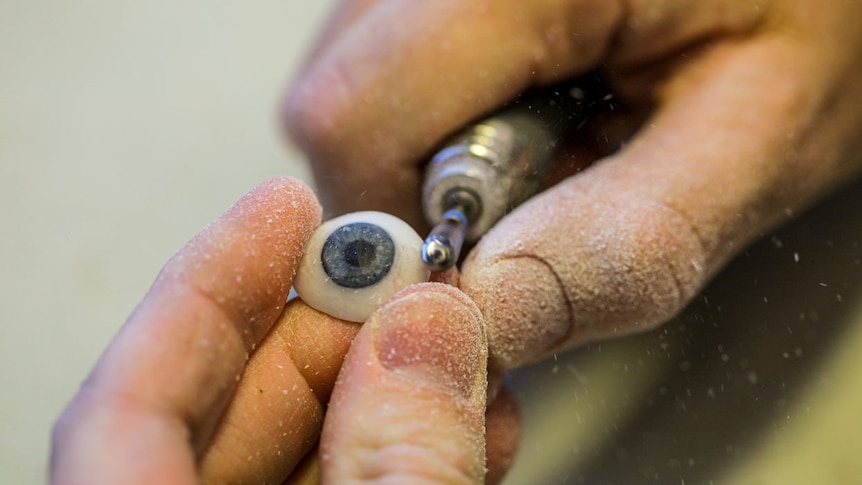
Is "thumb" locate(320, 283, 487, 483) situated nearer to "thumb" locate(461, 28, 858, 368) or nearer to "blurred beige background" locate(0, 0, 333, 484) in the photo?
"thumb" locate(461, 28, 858, 368)

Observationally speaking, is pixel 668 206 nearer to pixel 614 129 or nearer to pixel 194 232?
pixel 614 129

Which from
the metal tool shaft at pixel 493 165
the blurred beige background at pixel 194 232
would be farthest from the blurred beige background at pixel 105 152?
the metal tool shaft at pixel 493 165

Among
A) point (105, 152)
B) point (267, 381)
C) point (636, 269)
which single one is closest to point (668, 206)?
point (636, 269)

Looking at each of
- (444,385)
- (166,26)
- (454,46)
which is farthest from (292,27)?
(444,385)

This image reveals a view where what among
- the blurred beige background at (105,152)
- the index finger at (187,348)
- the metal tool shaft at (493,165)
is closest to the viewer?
the index finger at (187,348)

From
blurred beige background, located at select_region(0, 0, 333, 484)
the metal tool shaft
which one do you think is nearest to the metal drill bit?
the metal tool shaft

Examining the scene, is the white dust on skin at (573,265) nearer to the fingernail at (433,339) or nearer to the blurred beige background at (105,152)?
the fingernail at (433,339)
